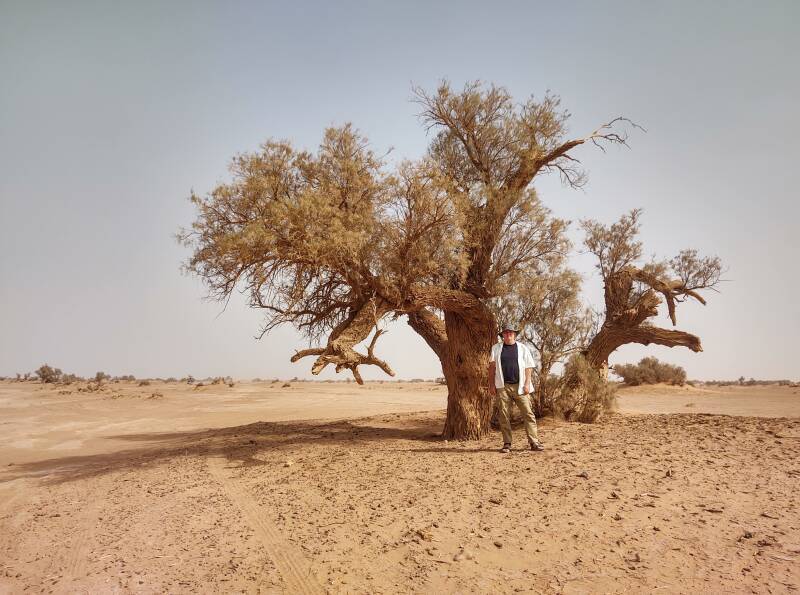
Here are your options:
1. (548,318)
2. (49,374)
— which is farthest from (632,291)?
(49,374)

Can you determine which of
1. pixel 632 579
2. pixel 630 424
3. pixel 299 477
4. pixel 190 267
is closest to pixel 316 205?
pixel 190 267

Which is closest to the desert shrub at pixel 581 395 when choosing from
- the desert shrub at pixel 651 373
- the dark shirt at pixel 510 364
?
the dark shirt at pixel 510 364

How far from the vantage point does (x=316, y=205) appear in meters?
9.29

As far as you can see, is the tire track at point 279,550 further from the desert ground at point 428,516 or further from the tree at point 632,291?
the tree at point 632,291

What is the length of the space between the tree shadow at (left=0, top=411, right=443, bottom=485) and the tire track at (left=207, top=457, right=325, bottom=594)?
253cm

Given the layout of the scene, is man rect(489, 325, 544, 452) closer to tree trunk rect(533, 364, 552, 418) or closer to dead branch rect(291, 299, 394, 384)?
dead branch rect(291, 299, 394, 384)

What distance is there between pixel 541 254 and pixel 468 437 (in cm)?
477

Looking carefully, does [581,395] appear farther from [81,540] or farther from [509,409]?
[81,540]

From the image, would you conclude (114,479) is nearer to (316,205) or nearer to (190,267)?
(190,267)

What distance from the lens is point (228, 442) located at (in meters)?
12.5

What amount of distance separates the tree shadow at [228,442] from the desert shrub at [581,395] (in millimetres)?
3416

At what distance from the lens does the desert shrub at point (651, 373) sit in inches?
1217

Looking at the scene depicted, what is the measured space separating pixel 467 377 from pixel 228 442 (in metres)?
6.43

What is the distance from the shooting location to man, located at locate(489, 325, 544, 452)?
8.70 meters
